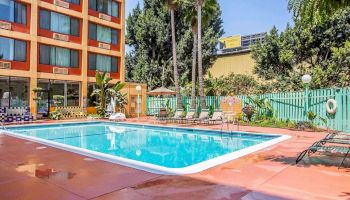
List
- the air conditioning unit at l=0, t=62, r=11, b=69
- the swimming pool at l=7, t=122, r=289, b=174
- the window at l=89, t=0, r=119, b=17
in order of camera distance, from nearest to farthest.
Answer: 1. the swimming pool at l=7, t=122, r=289, b=174
2. the air conditioning unit at l=0, t=62, r=11, b=69
3. the window at l=89, t=0, r=119, b=17

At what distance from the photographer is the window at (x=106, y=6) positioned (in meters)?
29.5

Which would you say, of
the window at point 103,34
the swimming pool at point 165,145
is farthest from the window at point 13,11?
the swimming pool at point 165,145

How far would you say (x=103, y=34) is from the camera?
99.5ft

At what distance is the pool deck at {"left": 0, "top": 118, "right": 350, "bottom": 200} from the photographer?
4977mm

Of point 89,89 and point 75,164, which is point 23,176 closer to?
point 75,164

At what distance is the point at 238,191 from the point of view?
16.9 ft

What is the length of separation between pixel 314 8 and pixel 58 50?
984 inches

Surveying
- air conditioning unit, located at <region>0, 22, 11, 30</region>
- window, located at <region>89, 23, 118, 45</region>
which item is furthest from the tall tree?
air conditioning unit, located at <region>0, 22, 11, 30</region>

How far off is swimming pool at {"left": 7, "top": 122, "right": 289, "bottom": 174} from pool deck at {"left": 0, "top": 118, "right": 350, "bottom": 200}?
443 mm

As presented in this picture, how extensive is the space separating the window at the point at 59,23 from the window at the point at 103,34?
157cm

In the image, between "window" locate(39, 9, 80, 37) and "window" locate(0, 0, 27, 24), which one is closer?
"window" locate(0, 0, 27, 24)

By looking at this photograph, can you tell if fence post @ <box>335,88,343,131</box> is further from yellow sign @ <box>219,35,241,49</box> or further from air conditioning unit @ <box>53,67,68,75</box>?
yellow sign @ <box>219,35,241,49</box>

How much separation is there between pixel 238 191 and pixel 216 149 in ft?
20.8

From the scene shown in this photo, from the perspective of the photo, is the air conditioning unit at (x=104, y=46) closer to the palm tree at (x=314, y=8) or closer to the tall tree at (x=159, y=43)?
the tall tree at (x=159, y=43)
